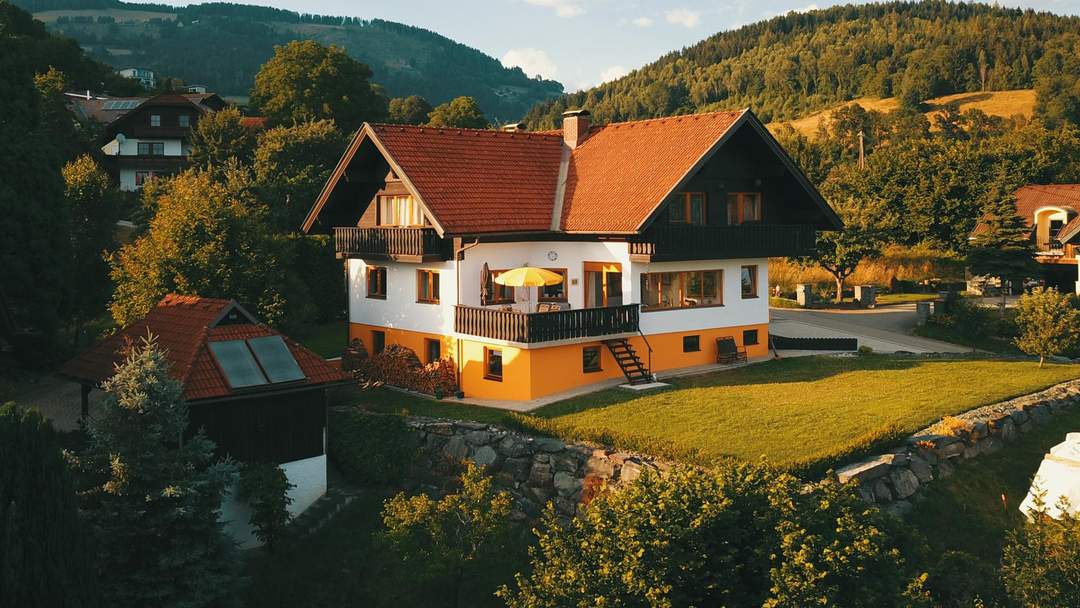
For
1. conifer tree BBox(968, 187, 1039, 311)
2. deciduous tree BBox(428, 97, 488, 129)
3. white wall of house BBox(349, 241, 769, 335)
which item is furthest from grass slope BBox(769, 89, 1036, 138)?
white wall of house BBox(349, 241, 769, 335)

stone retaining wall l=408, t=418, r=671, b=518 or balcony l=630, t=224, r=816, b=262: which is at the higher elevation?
balcony l=630, t=224, r=816, b=262

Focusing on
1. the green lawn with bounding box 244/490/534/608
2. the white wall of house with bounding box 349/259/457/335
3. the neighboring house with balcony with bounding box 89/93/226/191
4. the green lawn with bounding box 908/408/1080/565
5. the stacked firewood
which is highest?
the neighboring house with balcony with bounding box 89/93/226/191

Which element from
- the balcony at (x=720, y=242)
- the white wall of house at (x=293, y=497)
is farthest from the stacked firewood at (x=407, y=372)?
the balcony at (x=720, y=242)

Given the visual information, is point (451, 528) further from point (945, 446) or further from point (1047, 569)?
point (945, 446)

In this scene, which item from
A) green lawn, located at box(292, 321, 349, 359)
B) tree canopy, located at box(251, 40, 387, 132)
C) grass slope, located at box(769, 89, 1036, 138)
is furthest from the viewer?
grass slope, located at box(769, 89, 1036, 138)

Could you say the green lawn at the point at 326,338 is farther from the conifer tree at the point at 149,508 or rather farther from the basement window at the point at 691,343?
the basement window at the point at 691,343

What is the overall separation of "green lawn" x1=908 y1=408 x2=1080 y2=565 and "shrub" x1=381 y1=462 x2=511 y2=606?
8.91m

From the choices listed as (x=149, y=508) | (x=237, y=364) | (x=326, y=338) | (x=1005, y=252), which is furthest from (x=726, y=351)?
(x=1005, y=252)

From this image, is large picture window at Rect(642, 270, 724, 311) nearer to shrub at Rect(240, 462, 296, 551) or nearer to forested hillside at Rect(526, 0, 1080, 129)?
shrub at Rect(240, 462, 296, 551)

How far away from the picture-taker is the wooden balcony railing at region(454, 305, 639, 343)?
26.2 metres

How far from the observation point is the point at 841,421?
23172mm

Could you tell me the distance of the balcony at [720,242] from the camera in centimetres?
2825

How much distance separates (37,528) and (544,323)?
45.4 feet

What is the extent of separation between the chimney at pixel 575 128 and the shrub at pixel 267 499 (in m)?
16.9
